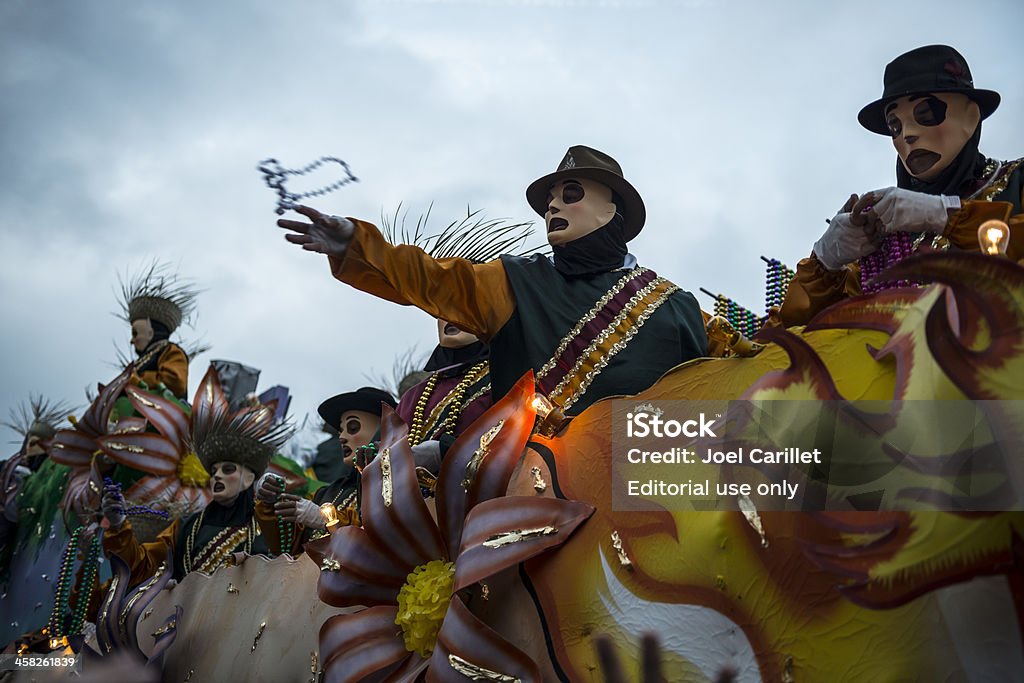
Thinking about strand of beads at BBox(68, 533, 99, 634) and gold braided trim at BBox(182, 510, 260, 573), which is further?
strand of beads at BBox(68, 533, 99, 634)

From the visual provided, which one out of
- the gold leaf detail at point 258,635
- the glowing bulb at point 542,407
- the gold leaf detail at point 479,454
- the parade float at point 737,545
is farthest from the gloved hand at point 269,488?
the glowing bulb at point 542,407

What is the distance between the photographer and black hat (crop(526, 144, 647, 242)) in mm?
4066

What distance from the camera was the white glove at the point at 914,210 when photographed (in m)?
2.95

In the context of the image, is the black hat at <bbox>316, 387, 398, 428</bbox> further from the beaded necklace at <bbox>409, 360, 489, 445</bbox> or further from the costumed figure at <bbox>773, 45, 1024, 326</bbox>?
the costumed figure at <bbox>773, 45, 1024, 326</bbox>

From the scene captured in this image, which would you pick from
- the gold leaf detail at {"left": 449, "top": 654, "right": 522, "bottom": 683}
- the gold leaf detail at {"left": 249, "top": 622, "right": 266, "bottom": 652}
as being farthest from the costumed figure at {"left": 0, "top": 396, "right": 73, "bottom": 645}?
the gold leaf detail at {"left": 449, "top": 654, "right": 522, "bottom": 683}

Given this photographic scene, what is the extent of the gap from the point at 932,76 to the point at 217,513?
190 inches

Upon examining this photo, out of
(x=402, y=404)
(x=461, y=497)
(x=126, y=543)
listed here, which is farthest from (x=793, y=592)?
(x=126, y=543)

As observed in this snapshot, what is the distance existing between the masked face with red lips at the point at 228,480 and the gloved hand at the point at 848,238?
439 cm

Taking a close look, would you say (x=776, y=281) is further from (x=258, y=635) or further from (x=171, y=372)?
(x=171, y=372)

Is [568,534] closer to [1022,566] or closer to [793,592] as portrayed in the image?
[793,592]

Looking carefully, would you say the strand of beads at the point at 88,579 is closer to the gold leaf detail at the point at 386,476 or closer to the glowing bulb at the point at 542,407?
the gold leaf detail at the point at 386,476

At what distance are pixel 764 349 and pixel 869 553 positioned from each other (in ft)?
2.09

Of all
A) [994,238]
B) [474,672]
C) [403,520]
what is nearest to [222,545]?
[403,520]

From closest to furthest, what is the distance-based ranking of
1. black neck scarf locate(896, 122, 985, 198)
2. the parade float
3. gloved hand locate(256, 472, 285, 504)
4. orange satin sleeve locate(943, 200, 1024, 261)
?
the parade float < orange satin sleeve locate(943, 200, 1024, 261) < black neck scarf locate(896, 122, 985, 198) < gloved hand locate(256, 472, 285, 504)
